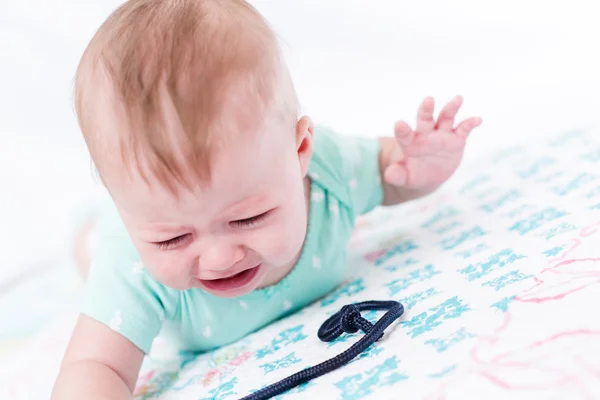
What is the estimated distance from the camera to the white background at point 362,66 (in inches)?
78.1

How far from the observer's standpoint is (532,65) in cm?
219

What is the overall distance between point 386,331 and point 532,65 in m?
1.49

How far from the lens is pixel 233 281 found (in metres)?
1.01

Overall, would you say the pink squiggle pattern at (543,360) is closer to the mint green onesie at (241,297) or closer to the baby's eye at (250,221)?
the baby's eye at (250,221)

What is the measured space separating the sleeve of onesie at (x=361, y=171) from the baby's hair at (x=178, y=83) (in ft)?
1.11

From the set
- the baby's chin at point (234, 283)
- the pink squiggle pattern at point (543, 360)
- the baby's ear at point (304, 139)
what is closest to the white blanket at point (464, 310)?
the pink squiggle pattern at point (543, 360)

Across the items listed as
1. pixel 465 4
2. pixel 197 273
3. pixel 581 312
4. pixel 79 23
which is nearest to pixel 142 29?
pixel 197 273

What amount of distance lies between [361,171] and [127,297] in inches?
17.4

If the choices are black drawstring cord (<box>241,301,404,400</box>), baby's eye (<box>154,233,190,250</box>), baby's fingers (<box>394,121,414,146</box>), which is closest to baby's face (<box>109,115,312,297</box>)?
baby's eye (<box>154,233,190,250</box>)

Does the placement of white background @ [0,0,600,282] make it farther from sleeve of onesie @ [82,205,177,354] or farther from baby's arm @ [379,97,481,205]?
sleeve of onesie @ [82,205,177,354]

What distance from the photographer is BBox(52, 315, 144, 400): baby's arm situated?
3.27 ft

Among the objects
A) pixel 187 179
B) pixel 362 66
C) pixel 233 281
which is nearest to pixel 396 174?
pixel 233 281

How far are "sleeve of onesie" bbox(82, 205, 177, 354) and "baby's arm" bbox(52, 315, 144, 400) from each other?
1cm

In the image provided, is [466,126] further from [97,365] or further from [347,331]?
[97,365]
